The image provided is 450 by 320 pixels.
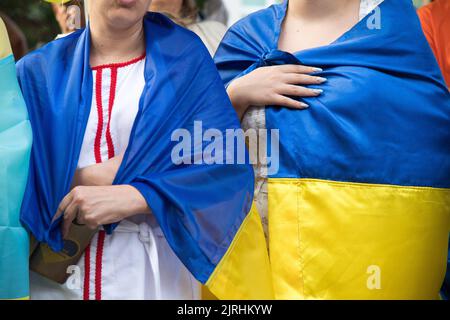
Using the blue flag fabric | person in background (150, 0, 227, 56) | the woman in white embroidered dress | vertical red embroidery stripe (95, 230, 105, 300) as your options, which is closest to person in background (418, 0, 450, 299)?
person in background (150, 0, 227, 56)

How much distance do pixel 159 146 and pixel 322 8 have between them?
2.05 feet

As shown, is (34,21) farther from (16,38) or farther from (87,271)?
(87,271)

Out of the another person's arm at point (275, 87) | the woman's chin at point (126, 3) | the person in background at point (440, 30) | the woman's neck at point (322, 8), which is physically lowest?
the another person's arm at point (275, 87)

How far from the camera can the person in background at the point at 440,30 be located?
7.93 ft

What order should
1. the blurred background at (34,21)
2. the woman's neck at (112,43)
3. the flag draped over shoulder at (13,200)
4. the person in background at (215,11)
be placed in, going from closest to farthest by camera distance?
the flag draped over shoulder at (13,200) < the woman's neck at (112,43) < the blurred background at (34,21) < the person in background at (215,11)

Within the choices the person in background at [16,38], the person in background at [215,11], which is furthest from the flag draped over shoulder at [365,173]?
the person in background at [215,11]

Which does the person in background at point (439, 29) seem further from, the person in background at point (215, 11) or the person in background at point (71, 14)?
the person in background at point (71, 14)

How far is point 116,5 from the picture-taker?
193cm

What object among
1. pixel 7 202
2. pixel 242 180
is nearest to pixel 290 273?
pixel 242 180

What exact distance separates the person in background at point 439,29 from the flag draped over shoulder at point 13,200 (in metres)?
1.21

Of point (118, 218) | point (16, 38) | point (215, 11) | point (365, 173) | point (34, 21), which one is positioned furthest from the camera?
→ point (215, 11)

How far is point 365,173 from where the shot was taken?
2086 mm

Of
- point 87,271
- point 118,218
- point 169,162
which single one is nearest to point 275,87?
point 169,162
